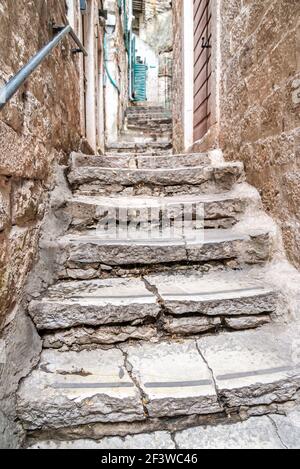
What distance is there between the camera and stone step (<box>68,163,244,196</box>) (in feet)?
6.64

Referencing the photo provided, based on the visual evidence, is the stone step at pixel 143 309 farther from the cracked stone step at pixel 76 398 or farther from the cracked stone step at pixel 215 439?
the cracked stone step at pixel 215 439

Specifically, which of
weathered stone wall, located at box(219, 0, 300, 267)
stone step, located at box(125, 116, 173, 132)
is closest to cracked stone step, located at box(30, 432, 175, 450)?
weathered stone wall, located at box(219, 0, 300, 267)

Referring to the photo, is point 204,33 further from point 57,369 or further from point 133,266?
point 57,369

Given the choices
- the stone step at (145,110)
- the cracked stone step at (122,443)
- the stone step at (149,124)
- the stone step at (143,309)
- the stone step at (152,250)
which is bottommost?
the cracked stone step at (122,443)

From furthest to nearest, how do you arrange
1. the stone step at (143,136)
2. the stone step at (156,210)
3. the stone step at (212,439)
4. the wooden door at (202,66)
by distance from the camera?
the stone step at (143,136), the wooden door at (202,66), the stone step at (156,210), the stone step at (212,439)

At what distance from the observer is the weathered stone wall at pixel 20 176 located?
3.47 feet

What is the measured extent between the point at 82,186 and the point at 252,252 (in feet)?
3.95

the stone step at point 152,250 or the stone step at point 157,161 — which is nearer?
the stone step at point 152,250

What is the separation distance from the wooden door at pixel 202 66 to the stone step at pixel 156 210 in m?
1.50

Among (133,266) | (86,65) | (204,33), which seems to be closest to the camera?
(133,266)

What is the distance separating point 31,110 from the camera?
1404 mm

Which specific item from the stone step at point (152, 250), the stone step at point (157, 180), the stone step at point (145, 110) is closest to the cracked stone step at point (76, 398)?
the stone step at point (152, 250)

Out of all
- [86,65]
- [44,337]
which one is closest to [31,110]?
[44,337]

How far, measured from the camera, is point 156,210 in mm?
→ 1833
